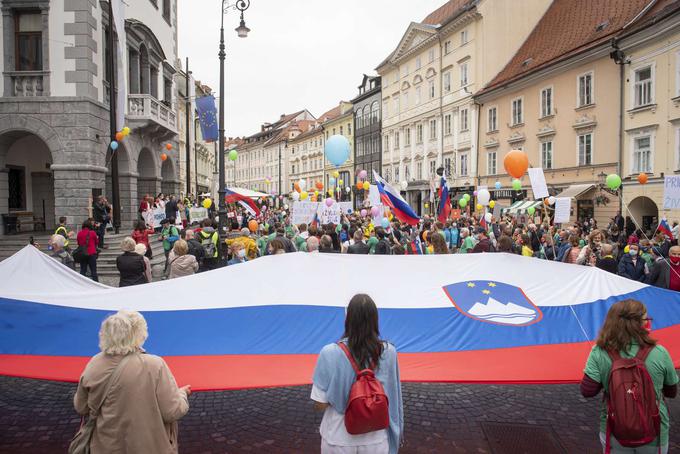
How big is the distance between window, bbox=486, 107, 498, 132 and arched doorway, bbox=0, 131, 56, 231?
27.0 metres

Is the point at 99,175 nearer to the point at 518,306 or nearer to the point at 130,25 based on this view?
the point at 130,25

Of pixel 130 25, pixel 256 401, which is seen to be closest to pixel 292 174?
pixel 130 25

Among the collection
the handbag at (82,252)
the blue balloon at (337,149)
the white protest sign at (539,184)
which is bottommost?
the handbag at (82,252)

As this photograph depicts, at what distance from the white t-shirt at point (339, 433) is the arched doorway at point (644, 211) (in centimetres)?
2360

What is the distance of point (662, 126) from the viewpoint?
71.2ft

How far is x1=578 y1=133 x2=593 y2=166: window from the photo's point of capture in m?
26.5

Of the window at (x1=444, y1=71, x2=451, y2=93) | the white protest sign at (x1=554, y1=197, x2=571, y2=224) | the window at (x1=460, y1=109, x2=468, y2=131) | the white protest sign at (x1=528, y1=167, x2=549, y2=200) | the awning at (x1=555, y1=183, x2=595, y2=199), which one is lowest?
the white protest sign at (x1=554, y1=197, x2=571, y2=224)

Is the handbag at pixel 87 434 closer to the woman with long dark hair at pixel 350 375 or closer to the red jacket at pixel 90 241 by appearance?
the woman with long dark hair at pixel 350 375

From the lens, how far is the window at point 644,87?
74.1 feet

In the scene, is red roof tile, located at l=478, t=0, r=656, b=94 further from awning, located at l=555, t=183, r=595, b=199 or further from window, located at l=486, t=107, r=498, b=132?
awning, located at l=555, t=183, r=595, b=199

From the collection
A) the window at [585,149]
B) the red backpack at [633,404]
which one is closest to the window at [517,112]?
the window at [585,149]

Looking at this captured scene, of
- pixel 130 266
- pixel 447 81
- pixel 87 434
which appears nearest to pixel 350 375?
pixel 87 434

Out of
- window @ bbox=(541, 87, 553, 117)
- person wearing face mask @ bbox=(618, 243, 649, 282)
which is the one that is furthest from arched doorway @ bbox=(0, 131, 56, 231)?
window @ bbox=(541, 87, 553, 117)

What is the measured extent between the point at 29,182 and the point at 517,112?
27.3m
